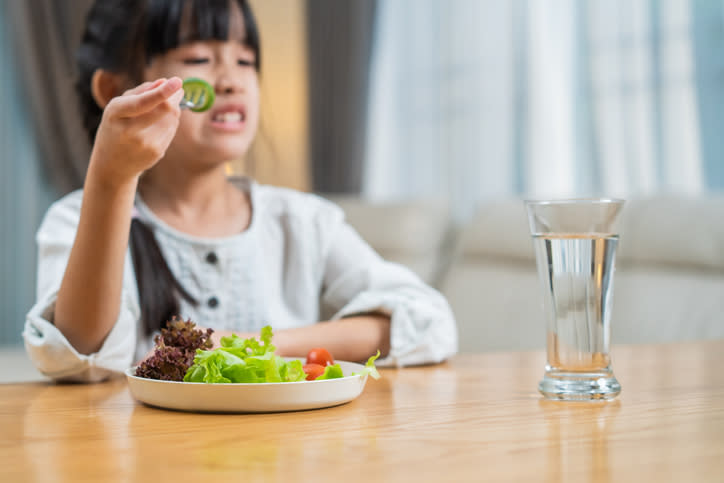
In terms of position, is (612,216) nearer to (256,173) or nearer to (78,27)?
(256,173)

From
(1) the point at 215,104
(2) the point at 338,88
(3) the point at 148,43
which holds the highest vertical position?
(2) the point at 338,88

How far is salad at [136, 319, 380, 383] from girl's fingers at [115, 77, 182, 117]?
0.65 feet

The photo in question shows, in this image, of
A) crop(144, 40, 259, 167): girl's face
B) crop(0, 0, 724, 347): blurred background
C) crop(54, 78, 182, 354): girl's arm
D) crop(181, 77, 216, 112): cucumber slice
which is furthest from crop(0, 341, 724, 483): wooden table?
crop(0, 0, 724, 347): blurred background

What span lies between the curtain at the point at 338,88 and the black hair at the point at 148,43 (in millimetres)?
2238

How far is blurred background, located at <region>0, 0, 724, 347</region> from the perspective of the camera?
7.62 ft

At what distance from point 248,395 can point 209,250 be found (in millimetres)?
779

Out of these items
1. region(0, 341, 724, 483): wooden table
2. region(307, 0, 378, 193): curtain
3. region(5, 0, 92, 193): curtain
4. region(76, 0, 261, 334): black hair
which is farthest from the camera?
region(307, 0, 378, 193): curtain

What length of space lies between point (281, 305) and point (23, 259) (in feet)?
7.83

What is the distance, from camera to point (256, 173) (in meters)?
1.98

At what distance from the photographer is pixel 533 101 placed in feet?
9.21

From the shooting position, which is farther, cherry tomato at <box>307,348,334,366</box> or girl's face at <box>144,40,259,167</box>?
girl's face at <box>144,40,259,167</box>

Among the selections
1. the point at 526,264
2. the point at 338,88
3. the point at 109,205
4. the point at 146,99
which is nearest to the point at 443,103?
→ the point at 338,88

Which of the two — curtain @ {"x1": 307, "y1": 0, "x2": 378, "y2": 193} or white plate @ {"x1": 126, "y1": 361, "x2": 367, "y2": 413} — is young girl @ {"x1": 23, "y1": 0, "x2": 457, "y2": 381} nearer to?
white plate @ {"x1": 126, "y1": 361, "x2": 367, "y2": 413}

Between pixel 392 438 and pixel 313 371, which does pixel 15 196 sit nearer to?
pixel 313 371
